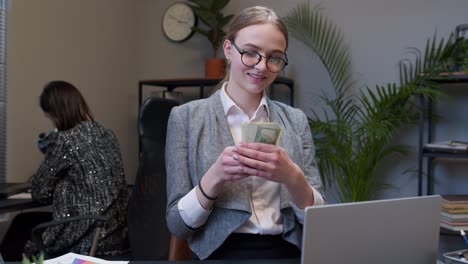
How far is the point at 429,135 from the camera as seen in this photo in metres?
3.29

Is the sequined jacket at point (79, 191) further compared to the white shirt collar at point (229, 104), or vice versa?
the sequined jacket at point (79, 191)

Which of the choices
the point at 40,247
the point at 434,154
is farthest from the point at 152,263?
the point at 434,154

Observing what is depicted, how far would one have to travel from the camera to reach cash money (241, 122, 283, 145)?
983 mm

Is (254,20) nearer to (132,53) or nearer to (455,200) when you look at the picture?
(455,200)

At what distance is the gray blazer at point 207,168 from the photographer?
3.83ft

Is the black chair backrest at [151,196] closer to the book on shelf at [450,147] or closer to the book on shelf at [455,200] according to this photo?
the book on shelf at [455,200]

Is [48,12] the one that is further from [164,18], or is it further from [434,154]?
[434,154]

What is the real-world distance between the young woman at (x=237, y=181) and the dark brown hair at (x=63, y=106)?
1302 mm

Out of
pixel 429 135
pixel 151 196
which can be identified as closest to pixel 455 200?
pixel 429 135

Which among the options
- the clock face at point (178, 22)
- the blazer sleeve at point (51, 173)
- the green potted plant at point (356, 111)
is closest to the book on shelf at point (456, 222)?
the green potted plant at point (356, 111)

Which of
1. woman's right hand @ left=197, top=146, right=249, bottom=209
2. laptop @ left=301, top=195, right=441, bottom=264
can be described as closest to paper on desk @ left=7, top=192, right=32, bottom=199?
woman's right hand @ left=197, top=146, right=249, bottom=209

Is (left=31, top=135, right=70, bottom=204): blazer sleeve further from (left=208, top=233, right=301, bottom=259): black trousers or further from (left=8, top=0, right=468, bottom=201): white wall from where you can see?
(left=208, top=233, right=301, bottom=259): black trousers

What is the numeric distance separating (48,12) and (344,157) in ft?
7.29

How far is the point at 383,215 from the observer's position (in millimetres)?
834
